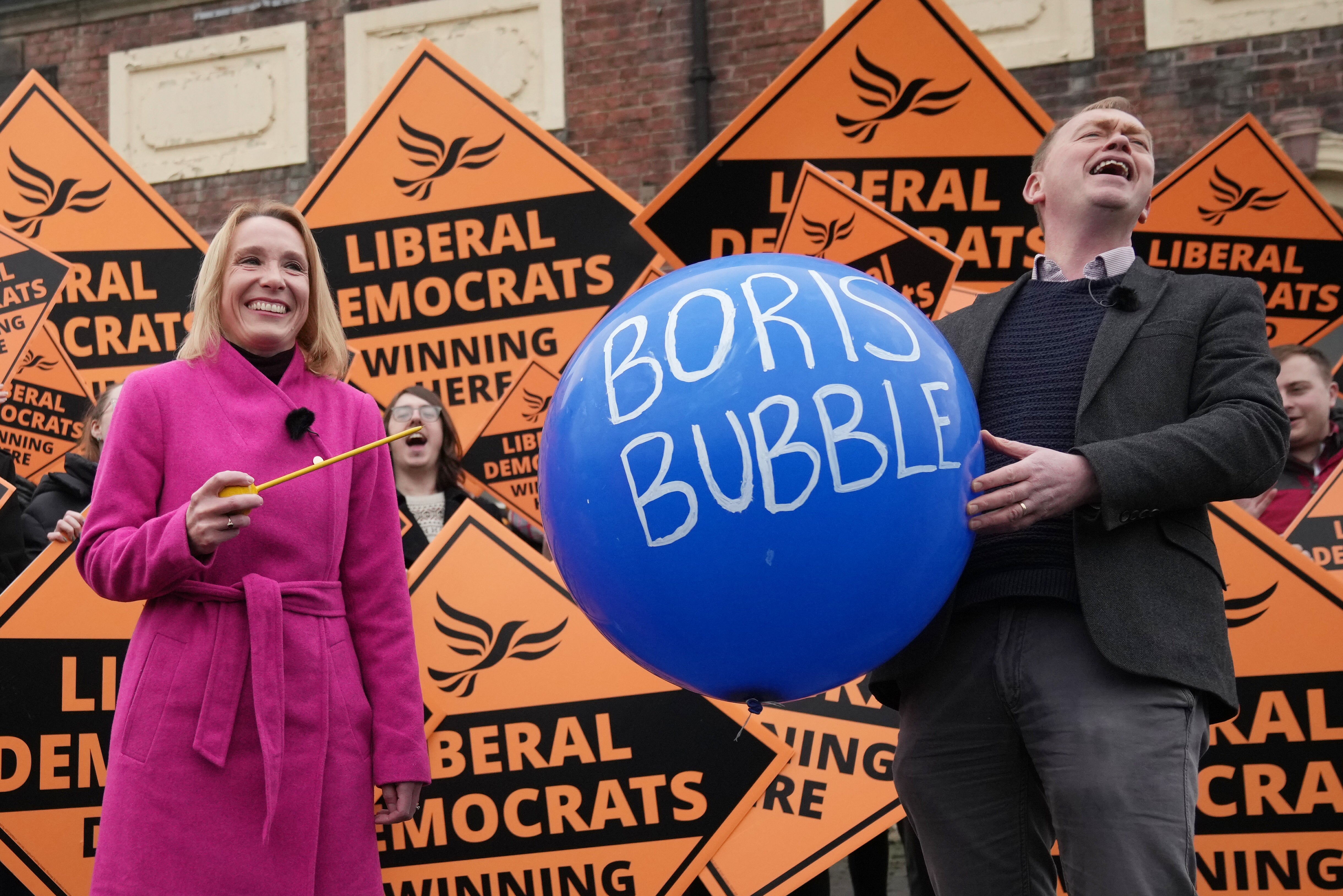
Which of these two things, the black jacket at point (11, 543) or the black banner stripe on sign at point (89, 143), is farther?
the black banner stripe on sign at point (89, 143)

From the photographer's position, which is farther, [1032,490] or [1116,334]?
[1116,334]

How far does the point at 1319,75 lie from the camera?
284 inches

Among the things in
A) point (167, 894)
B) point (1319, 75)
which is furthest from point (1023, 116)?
point (1319, 75)

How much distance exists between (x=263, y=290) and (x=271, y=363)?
0.12 metres

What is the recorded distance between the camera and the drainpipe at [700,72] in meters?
7.90

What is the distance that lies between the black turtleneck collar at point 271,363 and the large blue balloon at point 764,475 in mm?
672

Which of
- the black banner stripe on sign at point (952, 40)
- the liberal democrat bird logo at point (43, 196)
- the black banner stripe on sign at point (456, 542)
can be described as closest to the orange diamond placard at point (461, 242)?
the black banner stripe on sign at point (952, 40)

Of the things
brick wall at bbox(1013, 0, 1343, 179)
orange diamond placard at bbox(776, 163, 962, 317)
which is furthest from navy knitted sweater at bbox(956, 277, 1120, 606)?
brick wall at bbox(1013, 0, 1343, 179)

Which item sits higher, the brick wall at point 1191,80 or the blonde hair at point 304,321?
the brick wall at point 1191,80

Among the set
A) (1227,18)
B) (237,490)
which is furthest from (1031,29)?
(237,490)

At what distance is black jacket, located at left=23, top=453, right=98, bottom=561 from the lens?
374 centimetres

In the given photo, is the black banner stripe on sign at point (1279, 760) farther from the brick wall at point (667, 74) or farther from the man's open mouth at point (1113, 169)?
the brick wall at point (667, 74)

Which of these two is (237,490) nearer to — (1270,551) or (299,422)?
(299,422)

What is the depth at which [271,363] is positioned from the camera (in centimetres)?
220
